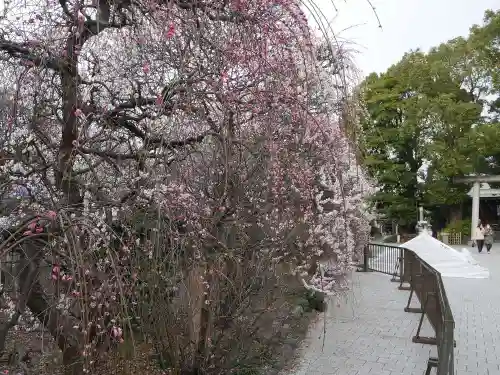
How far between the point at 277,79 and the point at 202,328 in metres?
2.79

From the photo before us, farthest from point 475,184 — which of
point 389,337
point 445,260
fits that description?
point 389,337

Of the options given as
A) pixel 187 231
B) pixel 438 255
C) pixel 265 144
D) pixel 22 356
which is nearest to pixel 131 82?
pixel 265 144

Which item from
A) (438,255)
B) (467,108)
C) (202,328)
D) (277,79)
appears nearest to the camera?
(277,79)

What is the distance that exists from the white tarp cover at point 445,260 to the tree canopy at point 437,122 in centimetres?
1392

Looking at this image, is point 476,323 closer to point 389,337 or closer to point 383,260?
point 389,337

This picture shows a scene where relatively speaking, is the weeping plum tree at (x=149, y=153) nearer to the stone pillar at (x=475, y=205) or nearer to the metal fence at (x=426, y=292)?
the metal fence at (x=426, y=292)

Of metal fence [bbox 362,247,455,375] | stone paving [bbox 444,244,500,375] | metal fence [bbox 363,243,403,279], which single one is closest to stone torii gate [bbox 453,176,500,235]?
metal fence [bbox 362,247,455,375]

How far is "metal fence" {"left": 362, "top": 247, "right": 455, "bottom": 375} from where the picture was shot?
3475 mm

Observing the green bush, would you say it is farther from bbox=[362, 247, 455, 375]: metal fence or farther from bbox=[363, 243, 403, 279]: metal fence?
bbox=[363, 243, 403, 279]: metal fence

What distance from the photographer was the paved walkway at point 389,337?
20.6ft

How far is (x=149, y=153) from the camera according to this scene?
3133 mm

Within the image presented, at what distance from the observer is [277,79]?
2.67m

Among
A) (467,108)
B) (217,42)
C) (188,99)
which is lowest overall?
(188,99)

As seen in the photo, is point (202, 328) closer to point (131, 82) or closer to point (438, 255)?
point (131, 82)
